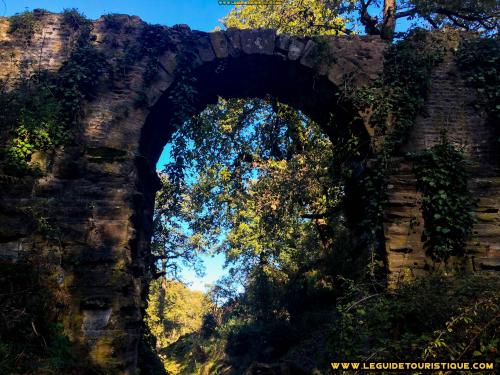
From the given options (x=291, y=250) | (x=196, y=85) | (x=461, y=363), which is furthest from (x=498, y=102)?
(x=291, y=250)

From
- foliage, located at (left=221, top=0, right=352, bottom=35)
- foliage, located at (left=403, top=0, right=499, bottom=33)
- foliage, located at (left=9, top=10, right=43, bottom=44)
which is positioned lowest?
foliage, located at (left=9, top=10, right=43, bottom=44)

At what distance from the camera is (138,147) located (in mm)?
6688

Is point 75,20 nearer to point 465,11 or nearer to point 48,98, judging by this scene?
point 48,98

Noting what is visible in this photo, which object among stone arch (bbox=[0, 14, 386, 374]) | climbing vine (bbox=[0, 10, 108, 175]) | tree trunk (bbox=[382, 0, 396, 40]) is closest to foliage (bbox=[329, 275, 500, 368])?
stone arch (bbox=[0, 14, 386, 374])

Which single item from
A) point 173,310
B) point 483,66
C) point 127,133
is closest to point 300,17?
point 483,66

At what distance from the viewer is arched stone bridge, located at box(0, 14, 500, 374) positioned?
18.2ft

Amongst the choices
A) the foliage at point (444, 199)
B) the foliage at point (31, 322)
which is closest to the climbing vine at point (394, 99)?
the foliage at point (444, 199)

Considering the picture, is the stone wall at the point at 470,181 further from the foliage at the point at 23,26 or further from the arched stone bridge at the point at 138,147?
the foliage at the point at 23,26

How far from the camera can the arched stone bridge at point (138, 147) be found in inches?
219

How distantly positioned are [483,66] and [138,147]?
20.9 feet

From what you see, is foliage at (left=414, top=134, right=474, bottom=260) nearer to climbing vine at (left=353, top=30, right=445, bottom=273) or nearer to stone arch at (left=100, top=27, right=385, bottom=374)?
climbing vine at (left=353, top=30, right=445, bottom=273)

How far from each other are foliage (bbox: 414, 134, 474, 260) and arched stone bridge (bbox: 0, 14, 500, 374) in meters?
0.19

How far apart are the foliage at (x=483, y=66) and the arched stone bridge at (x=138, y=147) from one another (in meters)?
0.22

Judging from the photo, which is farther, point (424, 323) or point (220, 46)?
point (220, 46)
